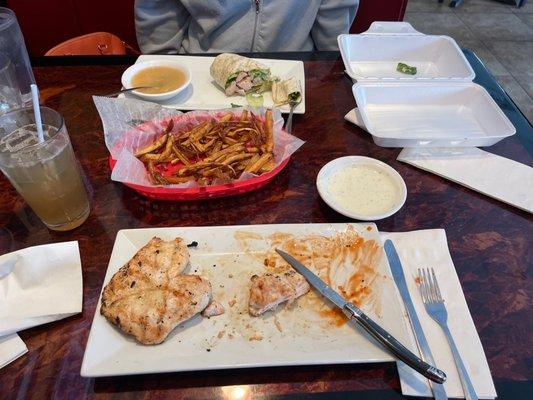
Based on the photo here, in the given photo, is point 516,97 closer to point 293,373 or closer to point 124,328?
point 293,373

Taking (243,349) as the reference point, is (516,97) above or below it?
below

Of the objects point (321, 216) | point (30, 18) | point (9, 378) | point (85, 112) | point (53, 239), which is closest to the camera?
point (9, 378)

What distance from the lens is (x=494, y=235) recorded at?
1.35 metres

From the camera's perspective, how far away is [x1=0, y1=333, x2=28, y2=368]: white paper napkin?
0.99 metres

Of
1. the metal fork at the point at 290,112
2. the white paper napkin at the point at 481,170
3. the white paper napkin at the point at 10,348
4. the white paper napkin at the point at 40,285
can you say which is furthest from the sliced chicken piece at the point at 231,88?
the white paper napkin at the point at 10,348

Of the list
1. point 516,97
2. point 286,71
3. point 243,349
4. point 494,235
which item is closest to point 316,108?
point 286,71

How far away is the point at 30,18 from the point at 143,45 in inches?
59.1

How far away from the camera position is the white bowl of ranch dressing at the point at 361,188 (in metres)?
1.33

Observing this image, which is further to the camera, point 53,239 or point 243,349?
point 53,239

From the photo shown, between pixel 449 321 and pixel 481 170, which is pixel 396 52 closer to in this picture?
pixel 481 170

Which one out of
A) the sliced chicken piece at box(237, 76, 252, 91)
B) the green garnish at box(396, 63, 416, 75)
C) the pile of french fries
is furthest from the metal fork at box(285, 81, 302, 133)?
the green garnish at box(396, 63, 416, 75)

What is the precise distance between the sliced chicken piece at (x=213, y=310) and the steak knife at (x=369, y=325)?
26 centimetres

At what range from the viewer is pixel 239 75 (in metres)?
1.87

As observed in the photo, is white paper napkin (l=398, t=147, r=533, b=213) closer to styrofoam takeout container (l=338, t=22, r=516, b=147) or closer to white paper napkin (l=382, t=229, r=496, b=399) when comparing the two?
styrofoam takeout container (l=338, t=22, r=516, b=147)
